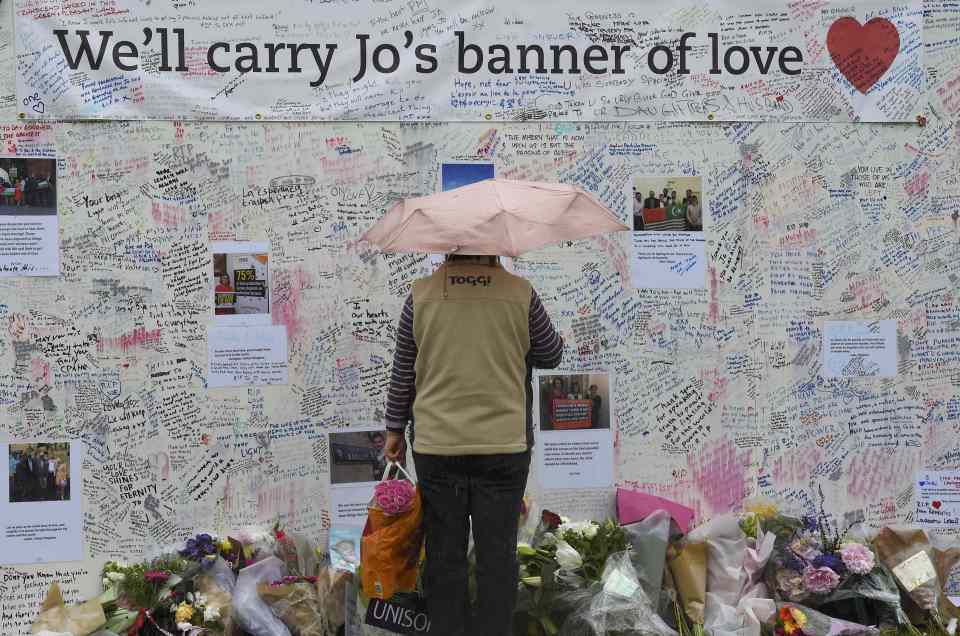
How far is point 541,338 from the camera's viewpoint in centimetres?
366

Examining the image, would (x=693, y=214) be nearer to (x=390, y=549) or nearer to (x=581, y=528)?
(x=581, y=528)

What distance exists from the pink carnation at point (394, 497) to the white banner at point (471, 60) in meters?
1.85

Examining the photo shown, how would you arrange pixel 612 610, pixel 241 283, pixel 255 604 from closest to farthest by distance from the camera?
1. pixel 612 610
2. pixel 255 604
3. pixel 241 283

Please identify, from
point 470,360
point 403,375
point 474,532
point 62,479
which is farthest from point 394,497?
point 62,479

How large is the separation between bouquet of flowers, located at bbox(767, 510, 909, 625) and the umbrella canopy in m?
1.88

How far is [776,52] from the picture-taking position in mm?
4785

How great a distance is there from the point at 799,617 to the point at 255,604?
238 centimetres

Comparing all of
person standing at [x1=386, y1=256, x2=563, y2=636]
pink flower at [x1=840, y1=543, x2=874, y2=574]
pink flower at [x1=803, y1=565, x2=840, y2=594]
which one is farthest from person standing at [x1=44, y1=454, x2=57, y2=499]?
pink flower at [x1=840, y1=543, x2=874, y2=574]

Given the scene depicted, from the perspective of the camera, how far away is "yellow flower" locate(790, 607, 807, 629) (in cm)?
419

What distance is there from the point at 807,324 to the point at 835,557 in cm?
114

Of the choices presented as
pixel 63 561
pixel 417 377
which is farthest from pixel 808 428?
pixel 63 561

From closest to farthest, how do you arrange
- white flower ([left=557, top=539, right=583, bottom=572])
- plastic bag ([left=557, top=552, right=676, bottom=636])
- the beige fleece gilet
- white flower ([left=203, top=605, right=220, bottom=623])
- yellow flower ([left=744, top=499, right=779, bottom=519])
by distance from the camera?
the beige fleece gilet
plastic bag ([left=557, top=552, right=676, bottom=636])
white flower ([left=203, top=605, right=220, bottom=623])
white flower ([left=557, top=539, right=583, bottom=572])
yellow flower ([left=744, top=499, right=779, bottom=519])

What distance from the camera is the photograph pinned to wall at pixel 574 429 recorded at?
4.70 m

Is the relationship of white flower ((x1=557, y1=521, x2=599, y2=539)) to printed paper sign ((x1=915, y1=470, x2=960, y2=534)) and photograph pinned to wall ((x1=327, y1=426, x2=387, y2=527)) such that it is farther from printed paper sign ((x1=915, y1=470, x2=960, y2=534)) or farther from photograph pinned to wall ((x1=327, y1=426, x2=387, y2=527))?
printed paper sign ((x1=915, y1=470, x2=960, y2=534))
